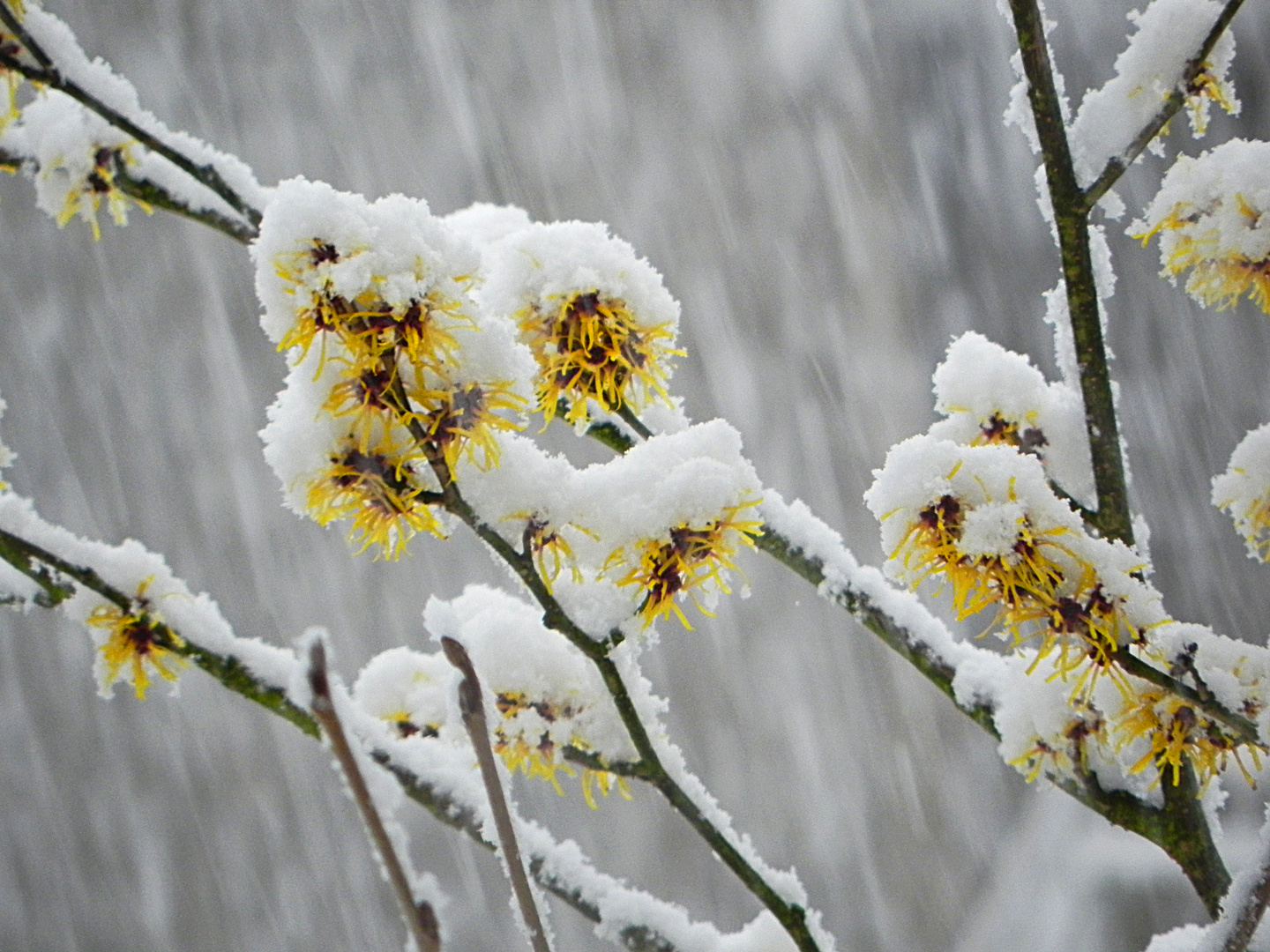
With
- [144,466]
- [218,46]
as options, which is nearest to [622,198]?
[218,46]

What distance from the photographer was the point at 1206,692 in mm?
427

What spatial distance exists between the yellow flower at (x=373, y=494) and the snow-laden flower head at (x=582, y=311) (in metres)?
0.09

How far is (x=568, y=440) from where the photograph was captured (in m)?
3.73

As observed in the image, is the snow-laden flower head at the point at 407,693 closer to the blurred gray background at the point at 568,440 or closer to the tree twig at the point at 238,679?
the tree twig at the point at 238,679

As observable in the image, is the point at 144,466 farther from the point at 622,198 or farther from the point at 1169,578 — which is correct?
the point at 1169,578

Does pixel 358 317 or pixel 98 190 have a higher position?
pixel 98 190

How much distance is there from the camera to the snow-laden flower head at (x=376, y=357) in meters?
0.39

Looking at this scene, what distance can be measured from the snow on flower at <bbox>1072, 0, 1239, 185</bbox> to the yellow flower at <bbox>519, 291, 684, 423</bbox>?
0.85ft

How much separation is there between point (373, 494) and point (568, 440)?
3.32 m

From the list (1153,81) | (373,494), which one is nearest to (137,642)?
(373,494)

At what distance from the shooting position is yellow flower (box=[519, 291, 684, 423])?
48 centimetres

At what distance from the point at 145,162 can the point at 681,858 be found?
11.3 feet

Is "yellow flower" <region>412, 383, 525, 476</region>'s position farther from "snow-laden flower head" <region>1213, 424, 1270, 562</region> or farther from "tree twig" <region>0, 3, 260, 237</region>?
"snow-laden flower head" <region>1213, 424, 1270, 562</region>

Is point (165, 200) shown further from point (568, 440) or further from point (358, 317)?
point (568, 440)
